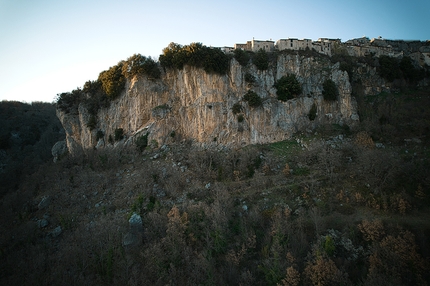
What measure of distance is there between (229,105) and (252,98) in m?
3.13

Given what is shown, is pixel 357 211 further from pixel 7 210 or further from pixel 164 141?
pixel 7 210

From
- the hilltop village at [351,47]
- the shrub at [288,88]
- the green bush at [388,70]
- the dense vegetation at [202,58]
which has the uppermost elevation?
the hilltop village at [351,47]

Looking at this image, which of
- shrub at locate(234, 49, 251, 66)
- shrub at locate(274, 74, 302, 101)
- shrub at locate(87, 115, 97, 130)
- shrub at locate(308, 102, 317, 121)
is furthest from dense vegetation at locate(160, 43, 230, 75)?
shrub at locate(87, 115, 97, 130)

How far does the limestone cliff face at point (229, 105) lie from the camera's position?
3244cm

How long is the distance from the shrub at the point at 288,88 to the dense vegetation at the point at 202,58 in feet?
24.5

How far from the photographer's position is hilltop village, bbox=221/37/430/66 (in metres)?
37.7

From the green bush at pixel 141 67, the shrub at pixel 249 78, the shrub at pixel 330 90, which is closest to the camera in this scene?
the shrub at pixel 330 90

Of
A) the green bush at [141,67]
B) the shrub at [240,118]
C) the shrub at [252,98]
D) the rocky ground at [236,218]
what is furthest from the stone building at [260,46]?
the rocky ground at [236,218]

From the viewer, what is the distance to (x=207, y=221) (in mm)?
21797

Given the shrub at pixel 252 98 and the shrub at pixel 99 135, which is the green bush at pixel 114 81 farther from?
the shrub at pixel 252 98

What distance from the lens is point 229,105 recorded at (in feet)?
109

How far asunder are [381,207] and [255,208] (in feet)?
34.4

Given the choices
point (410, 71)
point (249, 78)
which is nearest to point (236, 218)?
point (249, 78)

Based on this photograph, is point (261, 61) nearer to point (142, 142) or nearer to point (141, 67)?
point (141, 67)
